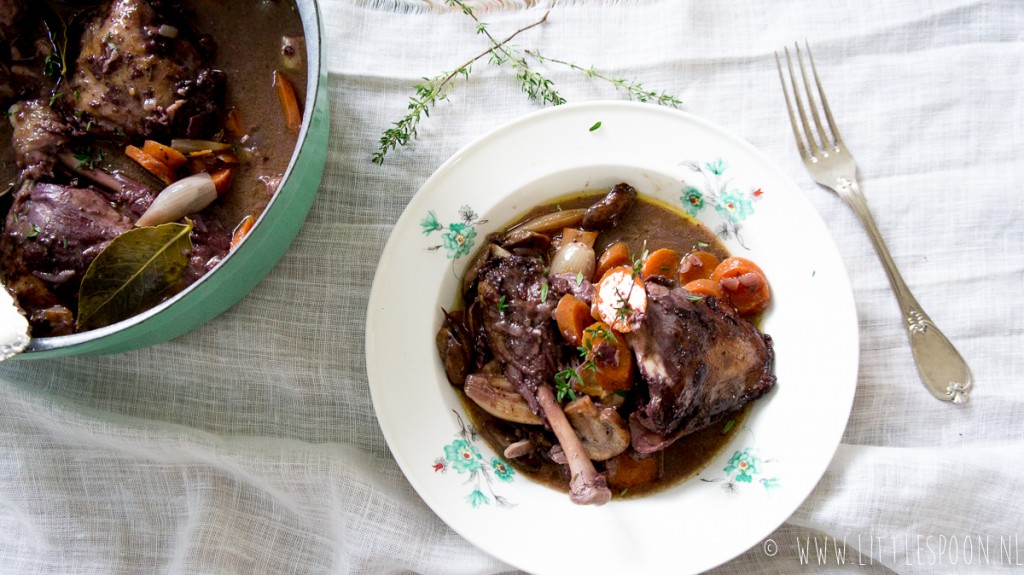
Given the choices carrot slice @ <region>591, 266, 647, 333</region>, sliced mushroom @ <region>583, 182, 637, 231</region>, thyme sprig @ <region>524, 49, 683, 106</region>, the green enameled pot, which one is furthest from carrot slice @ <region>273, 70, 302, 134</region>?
carrot slice @ <region>591, 266, 647, 333</region>

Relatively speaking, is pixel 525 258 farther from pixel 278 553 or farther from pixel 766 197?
pixel 278 553

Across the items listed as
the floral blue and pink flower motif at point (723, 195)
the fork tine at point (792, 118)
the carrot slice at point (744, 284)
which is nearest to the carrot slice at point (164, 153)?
the floral blue and pink flower motif at point (723, 195)

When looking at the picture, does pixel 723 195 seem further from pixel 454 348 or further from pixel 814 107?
pixel 454 348

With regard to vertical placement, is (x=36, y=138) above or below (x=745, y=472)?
above

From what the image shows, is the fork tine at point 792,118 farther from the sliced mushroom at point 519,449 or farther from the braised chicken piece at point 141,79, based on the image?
the braised chicken piece at point 141,79

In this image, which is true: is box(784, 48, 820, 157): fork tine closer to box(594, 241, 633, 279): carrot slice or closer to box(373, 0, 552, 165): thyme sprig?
box(594, 241, 633, 279): carrot slice

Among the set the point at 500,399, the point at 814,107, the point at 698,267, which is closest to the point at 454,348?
the point at 500,399
